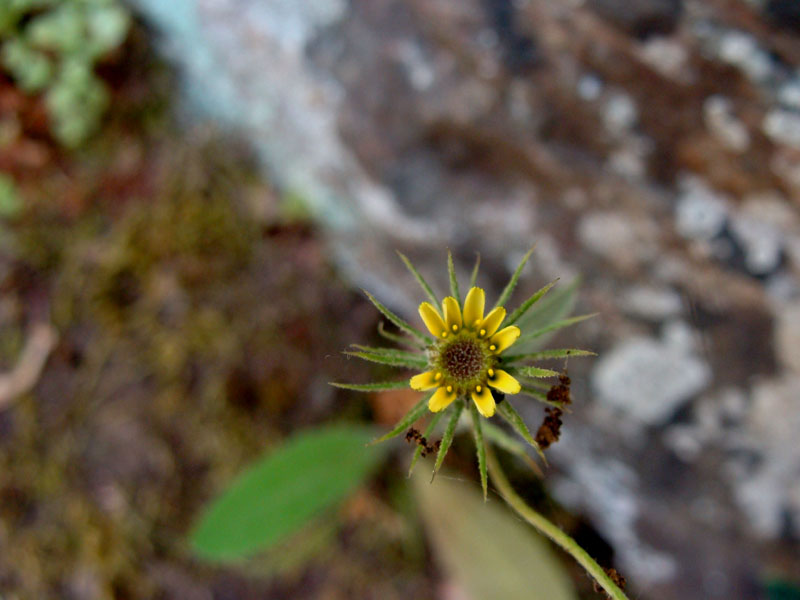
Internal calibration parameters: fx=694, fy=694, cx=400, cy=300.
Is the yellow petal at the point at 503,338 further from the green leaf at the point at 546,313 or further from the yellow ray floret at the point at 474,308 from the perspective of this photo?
the green leaf at the point at 546,313

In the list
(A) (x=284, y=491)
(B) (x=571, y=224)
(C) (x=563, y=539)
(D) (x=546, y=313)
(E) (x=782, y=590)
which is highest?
(B) (x=571, y=224)

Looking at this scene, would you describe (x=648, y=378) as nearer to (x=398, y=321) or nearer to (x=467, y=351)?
(x=467, y=351)

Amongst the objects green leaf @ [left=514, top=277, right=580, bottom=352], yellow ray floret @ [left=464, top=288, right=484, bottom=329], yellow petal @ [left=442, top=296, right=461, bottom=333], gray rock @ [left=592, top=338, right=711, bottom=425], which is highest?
gray rock @ [left=592, top=338, right=711, bottom=425]

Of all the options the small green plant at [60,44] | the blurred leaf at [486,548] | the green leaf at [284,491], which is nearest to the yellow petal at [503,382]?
the blurred leaf at [486,548]

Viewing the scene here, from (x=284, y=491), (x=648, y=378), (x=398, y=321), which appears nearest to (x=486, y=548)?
(x=284, y=491)

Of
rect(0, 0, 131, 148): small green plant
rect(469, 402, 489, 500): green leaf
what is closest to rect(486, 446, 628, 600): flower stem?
rect(469, 402, 489, 500): green leaf

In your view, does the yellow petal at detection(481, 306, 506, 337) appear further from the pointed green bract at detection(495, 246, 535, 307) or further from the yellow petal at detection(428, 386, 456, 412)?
the yellow petal at detection(428, 386, 456, 412)
